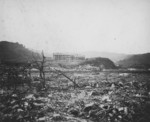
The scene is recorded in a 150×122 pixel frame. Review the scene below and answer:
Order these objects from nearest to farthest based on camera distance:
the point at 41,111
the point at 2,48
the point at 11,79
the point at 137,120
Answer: the point at 137,120 < the point at 41,111 < the point at 11,79 < the point at 2,48

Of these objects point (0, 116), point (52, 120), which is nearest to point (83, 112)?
point (52, 120)

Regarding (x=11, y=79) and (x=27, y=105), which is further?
(x=11, y=79)

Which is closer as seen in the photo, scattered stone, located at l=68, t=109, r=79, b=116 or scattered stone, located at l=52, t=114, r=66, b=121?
scattered stone, located at l=52, t=114, r=66, b=121

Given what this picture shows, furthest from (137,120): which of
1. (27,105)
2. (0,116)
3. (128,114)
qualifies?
(0,116)

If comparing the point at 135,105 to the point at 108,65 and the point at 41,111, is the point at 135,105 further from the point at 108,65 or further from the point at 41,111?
Answer: the point at 108,65

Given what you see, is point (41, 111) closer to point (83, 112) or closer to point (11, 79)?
point (83, 112)

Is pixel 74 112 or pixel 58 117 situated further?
pixel 74 112

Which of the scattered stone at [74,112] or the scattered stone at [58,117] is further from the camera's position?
the scattered stone at [74,112]

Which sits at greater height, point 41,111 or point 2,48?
point 2,48

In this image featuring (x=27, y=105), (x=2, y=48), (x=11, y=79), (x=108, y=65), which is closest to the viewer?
(x=27, y=105)
